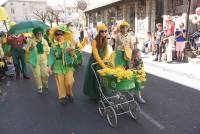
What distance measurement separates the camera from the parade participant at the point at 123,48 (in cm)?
617

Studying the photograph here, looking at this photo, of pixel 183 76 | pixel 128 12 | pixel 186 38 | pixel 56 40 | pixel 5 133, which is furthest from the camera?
pixel 128 12

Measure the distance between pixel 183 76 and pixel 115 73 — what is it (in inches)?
225

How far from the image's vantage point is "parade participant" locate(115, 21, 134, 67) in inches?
243

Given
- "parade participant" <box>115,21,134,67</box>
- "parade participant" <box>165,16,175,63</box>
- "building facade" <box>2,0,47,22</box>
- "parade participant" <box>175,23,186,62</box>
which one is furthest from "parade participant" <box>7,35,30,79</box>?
"building facade" <box>2,0,47,22</box>

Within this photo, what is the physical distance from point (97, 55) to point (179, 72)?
518 cm

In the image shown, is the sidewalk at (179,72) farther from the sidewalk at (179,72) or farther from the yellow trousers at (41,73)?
the yellow trousers at (41,73)

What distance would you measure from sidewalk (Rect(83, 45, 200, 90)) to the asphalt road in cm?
92

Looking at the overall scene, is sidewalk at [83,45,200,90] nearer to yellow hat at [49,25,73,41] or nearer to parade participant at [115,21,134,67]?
parade participant at [115,21,134,67]

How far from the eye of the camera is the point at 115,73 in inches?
182

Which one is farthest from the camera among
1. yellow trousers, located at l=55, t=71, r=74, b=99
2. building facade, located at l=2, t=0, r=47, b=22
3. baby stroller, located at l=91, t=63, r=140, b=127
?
building facade, located at l=2, t=0, r=47, b=22

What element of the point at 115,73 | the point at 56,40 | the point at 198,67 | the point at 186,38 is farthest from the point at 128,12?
the point at 115,73

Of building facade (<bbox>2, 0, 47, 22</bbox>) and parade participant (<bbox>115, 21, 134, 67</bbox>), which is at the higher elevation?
building facade (<bbox>2, 0, 47, 22</bbox>)

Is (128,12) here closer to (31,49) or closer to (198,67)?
(198,67)

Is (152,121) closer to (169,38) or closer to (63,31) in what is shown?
(63,31)
